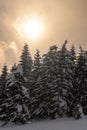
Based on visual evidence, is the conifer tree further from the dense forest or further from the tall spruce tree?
the tall spruce tree

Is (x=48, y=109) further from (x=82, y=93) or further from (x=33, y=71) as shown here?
(x=33, y=71)

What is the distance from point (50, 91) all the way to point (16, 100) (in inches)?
211

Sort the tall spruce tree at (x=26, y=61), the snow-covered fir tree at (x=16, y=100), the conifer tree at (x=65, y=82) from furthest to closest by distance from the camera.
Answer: the tall spruce tree at (x=26, y=61) < the conifer tree at (x=65, y=82) < the snow-covered fir tree at (x=16, y=100)

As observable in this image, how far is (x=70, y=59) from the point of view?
42094mm

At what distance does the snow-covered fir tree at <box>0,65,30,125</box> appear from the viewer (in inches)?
1390

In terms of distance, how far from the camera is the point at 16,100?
36.1 m

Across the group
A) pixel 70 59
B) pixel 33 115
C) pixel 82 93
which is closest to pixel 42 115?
pixel 33 115

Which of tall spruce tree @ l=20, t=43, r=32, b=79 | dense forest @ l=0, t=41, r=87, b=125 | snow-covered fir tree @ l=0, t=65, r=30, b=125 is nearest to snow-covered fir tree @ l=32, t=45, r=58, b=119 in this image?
dense forest @ l=0, t=41, r=87, b=125

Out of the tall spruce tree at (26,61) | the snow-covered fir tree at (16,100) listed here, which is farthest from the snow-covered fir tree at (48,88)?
the tall spruce tree at (26,61)

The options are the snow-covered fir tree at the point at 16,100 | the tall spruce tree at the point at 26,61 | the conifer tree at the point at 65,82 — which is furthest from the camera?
the tall spruce tree at the point at 26,61

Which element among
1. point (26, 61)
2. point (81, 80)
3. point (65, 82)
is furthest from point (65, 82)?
point (26, 61)

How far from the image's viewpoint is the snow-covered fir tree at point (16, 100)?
35312 millimetres

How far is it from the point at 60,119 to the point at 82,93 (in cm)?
505

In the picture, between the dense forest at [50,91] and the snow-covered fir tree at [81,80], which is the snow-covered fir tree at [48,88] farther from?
the snow-covered fir tree at [81,80]
